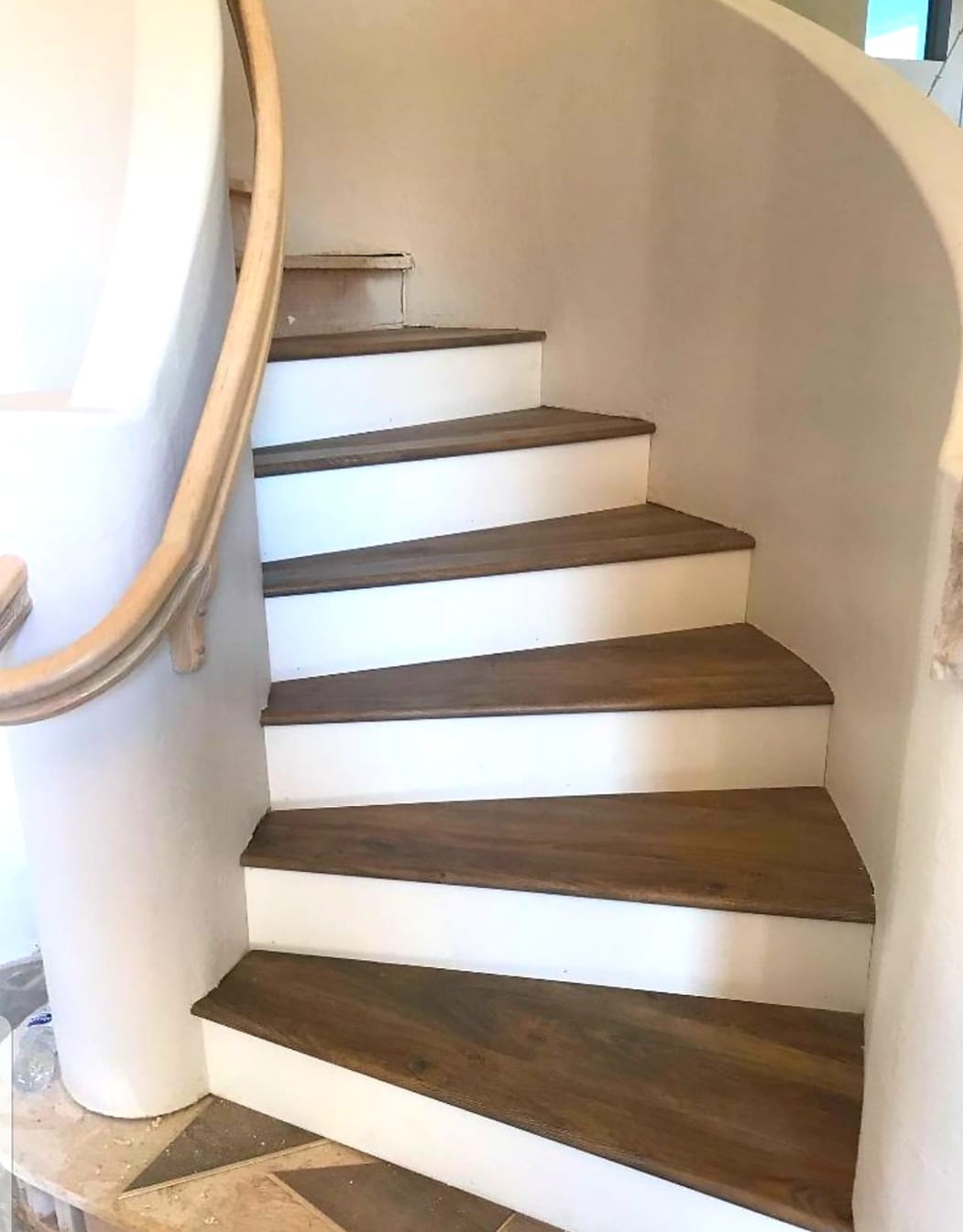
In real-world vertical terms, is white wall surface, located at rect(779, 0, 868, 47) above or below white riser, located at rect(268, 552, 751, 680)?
above


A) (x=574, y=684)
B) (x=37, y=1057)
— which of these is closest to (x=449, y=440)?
(x=574, y=684)

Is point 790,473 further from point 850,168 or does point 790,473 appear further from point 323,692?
point 323,692

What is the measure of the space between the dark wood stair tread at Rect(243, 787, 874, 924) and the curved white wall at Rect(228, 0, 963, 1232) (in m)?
0.09

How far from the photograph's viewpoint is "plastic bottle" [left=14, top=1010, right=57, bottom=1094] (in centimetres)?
161

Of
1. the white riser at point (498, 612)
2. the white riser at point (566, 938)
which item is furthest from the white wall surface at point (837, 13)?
the white riser at point (566, 938)

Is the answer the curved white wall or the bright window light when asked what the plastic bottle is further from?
the bright window light

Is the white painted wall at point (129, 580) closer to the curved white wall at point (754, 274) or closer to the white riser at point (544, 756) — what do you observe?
the white riser at point (544, 756)

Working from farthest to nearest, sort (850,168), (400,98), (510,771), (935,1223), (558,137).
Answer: (400,98), (558,137), (510,771), (850,168), (935,1223)

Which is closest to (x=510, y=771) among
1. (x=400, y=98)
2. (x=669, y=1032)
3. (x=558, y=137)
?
(x=669, y=1032)

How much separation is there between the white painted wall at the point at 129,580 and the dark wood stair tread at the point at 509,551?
19 cm

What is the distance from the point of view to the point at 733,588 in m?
2.04

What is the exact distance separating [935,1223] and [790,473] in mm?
1233

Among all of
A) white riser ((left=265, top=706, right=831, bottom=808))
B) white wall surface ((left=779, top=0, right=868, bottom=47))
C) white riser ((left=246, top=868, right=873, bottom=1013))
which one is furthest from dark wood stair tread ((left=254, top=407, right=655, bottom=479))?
white wall surface ((left=779, top=0, right=868, bottom=47))

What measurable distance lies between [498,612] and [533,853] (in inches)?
19.8
